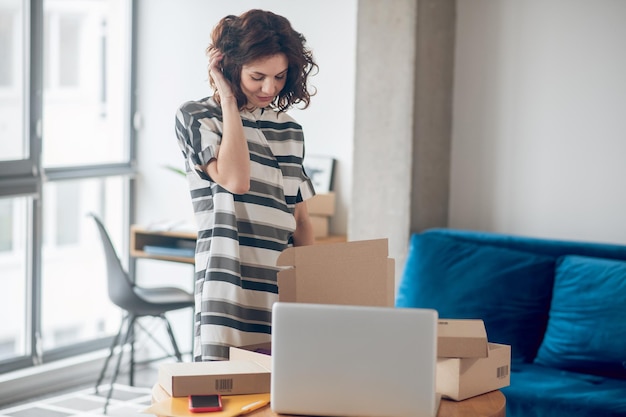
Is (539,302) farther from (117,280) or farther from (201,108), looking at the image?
(117,280)

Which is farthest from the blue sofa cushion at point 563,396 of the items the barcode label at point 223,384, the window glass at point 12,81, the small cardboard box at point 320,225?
the window glass at point 12,81

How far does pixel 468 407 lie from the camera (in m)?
2.03

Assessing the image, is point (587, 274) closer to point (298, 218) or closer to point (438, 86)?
point (438, 86)

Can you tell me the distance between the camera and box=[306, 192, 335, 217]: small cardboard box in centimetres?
441

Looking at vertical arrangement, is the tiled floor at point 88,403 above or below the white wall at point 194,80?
below

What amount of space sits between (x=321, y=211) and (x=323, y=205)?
0.03 metres

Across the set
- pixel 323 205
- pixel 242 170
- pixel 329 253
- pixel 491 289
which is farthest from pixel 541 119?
pixel 329 253

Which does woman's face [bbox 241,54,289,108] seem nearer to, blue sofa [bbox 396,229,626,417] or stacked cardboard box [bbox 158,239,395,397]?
stacked cardboard box [bbox 158,239,395,397]

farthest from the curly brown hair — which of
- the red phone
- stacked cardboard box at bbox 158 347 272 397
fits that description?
the red phone

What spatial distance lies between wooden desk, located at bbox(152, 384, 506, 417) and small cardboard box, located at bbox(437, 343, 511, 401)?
0.01m

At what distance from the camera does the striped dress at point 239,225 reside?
8.09 feet

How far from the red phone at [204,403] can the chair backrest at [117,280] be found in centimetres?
224

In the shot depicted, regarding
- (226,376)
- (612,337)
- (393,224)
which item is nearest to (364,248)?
(226,376)

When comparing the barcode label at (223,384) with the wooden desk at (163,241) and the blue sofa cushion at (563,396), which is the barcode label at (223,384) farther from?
the wooden desk at (163,241)
